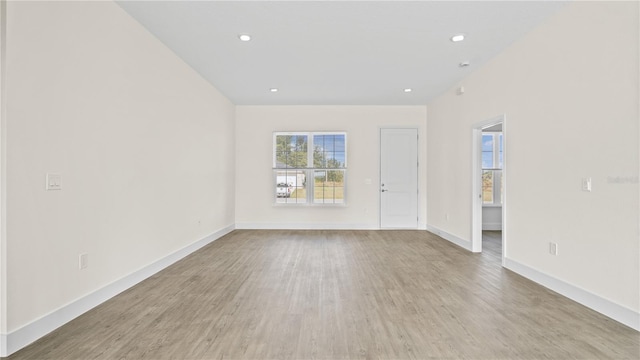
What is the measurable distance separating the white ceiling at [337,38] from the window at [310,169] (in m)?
1.66

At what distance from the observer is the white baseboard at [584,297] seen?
7.71 ft

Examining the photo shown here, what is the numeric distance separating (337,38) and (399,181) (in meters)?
3.99

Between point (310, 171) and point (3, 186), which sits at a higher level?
point (310, 171)

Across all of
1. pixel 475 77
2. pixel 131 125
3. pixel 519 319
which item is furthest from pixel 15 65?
pixel 475 77

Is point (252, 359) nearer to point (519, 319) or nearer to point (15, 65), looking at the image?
point (519, 319)

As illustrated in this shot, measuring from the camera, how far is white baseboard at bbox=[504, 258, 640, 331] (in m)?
2.35

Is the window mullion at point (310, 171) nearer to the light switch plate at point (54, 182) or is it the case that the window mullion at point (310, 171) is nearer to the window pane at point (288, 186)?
the window pane at point (288, 186)

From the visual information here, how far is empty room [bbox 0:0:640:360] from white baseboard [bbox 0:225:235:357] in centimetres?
1

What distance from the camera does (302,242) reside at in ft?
17.8

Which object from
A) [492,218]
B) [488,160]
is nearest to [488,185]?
[488,160]

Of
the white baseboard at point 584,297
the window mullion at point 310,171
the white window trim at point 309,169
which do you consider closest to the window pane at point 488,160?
the white window trim at point 309,169

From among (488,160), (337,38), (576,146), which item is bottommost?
(576,146)

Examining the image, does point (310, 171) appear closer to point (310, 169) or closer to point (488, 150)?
point (310, 169)

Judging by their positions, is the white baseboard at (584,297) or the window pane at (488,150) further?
the window pane at (488,150)
